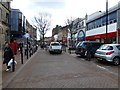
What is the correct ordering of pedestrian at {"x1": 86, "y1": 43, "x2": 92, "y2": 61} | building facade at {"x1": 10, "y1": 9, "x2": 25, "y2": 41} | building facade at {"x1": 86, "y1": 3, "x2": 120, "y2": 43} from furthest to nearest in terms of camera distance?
building facade at {"x1": 10, "y1": 9, "x2": 25, "y2": 41}
building facade at {"x1": 86, "y1": 3, "x2": 120, "y2": 43}
pedestrian at {"x1": 86, "y1": 43, "x2": 92, "y2": 61}

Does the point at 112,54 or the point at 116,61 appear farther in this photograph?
the point at 116,61

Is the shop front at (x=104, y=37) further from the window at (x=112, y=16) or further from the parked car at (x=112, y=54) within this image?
the parked car at (x=112, y=54)

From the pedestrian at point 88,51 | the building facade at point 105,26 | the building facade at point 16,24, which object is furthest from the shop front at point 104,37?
the building facade at point 16,24

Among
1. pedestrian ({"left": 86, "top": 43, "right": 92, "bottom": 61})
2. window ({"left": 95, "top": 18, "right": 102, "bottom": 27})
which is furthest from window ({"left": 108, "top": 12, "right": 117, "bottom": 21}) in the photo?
pedestrian ({"left": 86, "top": 43, "right": 92, "bottom": 61})

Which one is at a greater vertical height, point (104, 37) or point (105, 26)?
point (105, 26)

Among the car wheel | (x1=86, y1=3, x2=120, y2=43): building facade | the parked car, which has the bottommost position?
the car wheel

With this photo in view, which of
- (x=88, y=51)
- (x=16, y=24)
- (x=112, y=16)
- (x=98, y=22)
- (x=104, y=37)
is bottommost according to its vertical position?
(x=88, y=51)

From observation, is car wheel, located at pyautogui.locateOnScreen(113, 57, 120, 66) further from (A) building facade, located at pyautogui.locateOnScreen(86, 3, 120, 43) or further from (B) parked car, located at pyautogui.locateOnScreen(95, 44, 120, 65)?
(A) building facade, located at pyautogui.locateOnScreen(86, 3, 120, 43)

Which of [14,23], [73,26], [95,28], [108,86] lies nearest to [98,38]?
[95,28]

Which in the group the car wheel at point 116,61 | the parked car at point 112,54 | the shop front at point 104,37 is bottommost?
the car wheel at point 116,61

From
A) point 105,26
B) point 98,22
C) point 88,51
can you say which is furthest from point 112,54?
point 98,22

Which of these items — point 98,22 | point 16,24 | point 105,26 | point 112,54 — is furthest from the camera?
point 16,24

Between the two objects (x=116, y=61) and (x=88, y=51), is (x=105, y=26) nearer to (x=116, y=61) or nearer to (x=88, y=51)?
(x=88, y=51)

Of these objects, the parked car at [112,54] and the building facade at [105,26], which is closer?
the parked car at [112,54]
